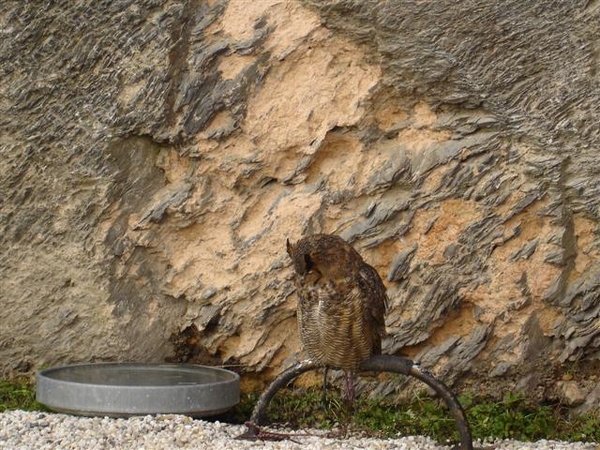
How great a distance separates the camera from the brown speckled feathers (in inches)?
197

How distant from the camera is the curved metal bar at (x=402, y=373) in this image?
4969 millimetres

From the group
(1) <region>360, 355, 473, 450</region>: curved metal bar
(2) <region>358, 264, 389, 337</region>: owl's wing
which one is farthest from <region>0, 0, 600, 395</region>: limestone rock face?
(1) <region>360, 355, 473, 450</region>: curved metal bar

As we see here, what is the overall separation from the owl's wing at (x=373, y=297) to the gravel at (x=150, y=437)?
0.65m

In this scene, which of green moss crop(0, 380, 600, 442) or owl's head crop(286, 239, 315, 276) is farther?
green moss crop(0, 380, 600, 442)

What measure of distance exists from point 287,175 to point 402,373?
178 centimetres

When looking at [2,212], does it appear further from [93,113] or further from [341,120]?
[341,120]

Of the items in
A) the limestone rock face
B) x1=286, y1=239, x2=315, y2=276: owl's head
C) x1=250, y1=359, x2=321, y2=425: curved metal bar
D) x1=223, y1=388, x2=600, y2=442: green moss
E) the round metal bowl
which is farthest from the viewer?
the limestone rock face

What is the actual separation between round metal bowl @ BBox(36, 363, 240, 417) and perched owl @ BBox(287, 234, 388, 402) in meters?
0.73

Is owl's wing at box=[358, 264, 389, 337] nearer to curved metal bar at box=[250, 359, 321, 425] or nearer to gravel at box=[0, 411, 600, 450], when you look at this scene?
curved metal bar at box=[250, 359, 321, 425]

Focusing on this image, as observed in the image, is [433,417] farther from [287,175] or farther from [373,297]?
[287,175]

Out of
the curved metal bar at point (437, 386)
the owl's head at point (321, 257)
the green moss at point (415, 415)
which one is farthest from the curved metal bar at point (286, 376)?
the green moss at point (415, 415)

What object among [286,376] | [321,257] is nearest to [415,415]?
[286,376]

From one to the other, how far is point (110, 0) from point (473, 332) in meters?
2.95

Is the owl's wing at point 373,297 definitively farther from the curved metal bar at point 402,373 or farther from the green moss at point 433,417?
the green moss at point 433,417
